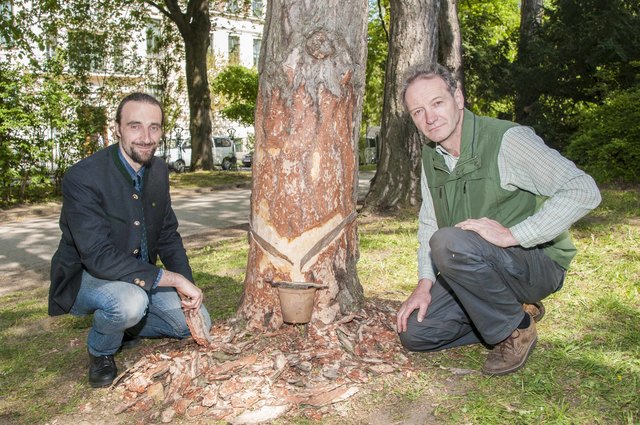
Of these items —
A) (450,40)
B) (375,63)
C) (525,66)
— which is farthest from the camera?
(375,63)

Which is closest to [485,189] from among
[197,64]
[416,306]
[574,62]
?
[416,306]

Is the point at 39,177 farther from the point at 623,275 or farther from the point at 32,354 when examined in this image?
the point at 623,275

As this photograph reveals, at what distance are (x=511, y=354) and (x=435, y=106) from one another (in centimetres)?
143

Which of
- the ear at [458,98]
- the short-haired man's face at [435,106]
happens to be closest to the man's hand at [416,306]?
the short-haired man's face at [435,106]

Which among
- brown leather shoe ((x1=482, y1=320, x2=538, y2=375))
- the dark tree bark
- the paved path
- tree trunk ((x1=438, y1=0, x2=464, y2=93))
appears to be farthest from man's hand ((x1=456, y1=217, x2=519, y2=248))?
the dark tree bark

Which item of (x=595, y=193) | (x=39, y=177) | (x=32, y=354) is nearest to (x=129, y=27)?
(x=39, y=177)

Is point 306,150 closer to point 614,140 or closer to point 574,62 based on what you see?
point 614,140

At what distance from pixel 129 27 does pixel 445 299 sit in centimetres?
2136

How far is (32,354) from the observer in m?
4.41

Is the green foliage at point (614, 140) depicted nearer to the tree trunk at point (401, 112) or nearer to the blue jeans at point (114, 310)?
the tree trunk at point (401, 112)

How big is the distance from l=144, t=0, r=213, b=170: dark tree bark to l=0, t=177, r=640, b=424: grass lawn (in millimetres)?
17143

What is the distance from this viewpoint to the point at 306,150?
373 centimetres

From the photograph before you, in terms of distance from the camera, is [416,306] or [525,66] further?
[525,66]

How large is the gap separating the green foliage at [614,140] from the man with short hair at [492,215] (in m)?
8.52
